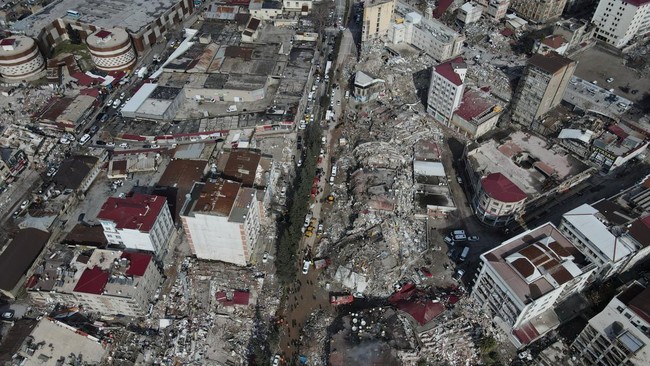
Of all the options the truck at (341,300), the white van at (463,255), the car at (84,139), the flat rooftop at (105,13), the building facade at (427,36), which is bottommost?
the truck at (341,300)

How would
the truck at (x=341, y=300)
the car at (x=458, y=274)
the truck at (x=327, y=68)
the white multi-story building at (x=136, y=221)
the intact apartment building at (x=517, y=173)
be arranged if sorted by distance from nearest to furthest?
1. the white multi-story building at (x=136, y=221)
2. the truck at (x=341, y=300)
3. the car at (x=458, y=274)
4. the intact apartment building at (x=517, y=173)
5. the truck at (x=327, y=68)

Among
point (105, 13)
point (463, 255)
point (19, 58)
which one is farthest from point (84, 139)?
point (463, 255)

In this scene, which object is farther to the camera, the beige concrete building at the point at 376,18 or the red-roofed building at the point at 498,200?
the beige concrete building at the point at 376,18

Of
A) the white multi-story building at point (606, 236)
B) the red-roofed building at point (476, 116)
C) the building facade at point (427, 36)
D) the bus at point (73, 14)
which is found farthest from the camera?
the bus at point (73, 14)

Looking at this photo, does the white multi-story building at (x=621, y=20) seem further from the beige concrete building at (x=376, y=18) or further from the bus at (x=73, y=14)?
the bus at (x=73, y=14)

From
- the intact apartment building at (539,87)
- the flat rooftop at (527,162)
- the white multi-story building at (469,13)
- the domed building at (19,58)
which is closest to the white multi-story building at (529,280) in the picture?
the flat rooftop at (527,162)

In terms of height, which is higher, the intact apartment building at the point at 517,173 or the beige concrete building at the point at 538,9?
the beige concrete building at the point at 538,9

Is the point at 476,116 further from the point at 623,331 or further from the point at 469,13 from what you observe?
the point at 623,331
